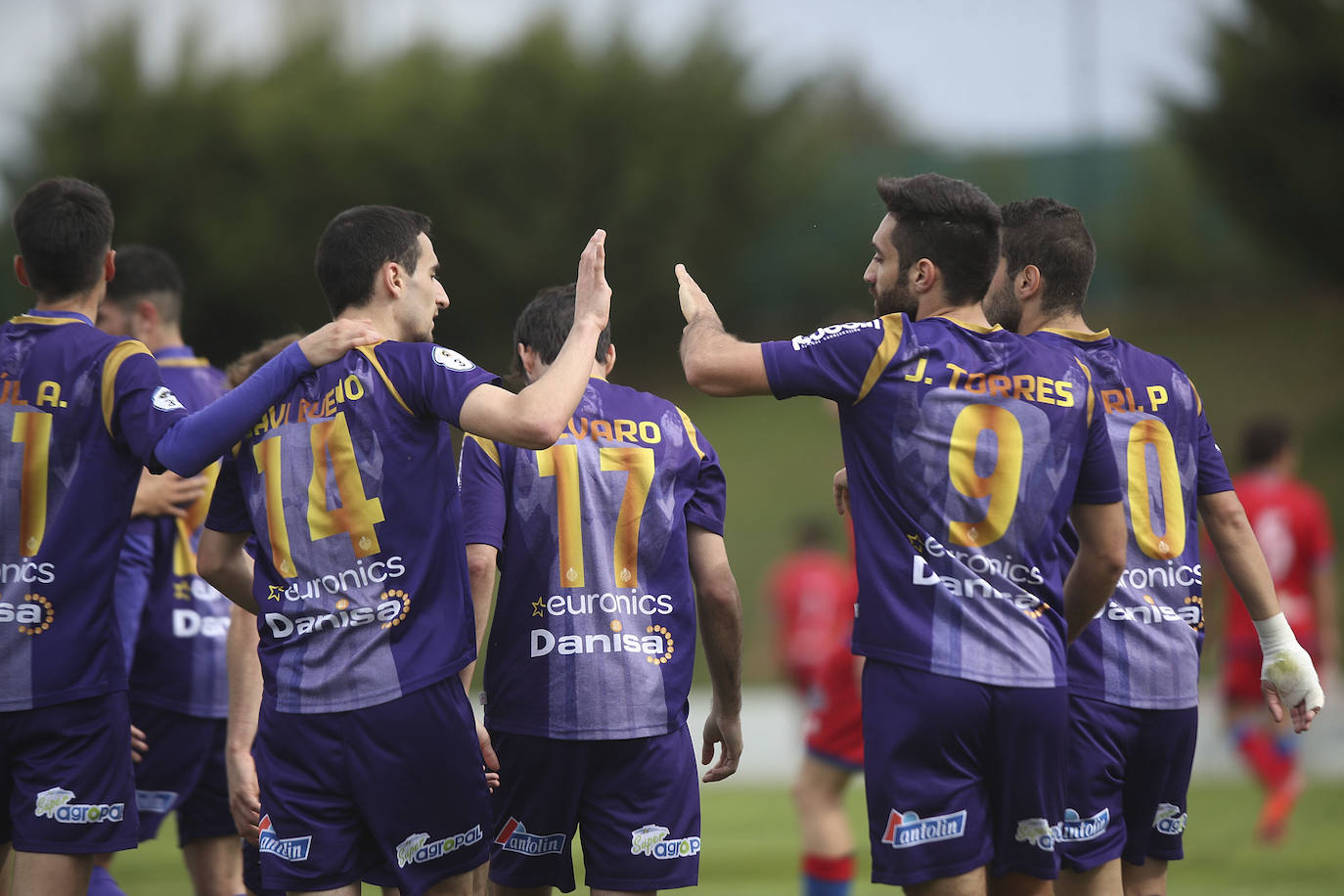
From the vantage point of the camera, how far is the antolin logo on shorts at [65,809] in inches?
164

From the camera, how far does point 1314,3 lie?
24.6 metres

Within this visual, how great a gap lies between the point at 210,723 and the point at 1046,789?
10.6 feet

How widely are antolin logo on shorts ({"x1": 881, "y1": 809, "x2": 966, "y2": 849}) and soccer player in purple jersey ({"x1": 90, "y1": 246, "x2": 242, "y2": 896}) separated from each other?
2890mm

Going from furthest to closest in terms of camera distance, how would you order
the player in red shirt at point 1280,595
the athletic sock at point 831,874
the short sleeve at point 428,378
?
the player in red shirt at point 1280,595, the athletic sock at point 831,874, the short sleeve at point 428,378

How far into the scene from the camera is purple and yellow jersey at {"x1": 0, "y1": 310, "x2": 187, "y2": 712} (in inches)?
165

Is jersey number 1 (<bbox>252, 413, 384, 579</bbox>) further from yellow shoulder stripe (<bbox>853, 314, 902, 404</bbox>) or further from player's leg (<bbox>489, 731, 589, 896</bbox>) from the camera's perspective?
yellow shoulder stripe (<bbox>853, 314, 902, 404</bbox>)

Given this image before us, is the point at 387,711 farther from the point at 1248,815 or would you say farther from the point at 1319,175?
the point at 1319,175

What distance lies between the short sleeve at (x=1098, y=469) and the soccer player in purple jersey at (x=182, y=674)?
10.6 feet

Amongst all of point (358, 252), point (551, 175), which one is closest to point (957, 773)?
point (358, 252)

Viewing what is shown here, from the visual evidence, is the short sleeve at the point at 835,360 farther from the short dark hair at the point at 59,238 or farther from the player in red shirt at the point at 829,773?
the player in red shirt at the point at 829,773

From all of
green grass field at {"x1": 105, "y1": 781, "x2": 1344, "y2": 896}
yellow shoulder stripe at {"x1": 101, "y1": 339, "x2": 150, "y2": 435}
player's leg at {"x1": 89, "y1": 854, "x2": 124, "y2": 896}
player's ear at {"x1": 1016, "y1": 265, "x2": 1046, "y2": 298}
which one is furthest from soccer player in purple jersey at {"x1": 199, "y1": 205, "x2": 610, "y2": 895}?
green grass field at {"x1": 105, "y1": 781, "x2": 1344, "y2": 896}

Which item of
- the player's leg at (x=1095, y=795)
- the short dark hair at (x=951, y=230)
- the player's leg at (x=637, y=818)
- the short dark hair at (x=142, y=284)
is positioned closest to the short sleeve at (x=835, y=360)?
the short dark hair at (x=951, y=230)

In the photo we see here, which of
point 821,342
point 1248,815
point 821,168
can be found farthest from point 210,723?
point 821,168

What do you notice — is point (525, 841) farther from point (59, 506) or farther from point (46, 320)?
point (46, 320)
